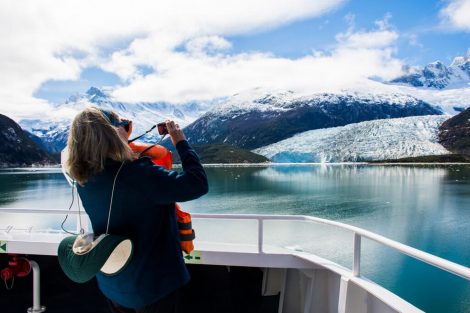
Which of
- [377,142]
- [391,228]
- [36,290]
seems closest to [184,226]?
[36,290]

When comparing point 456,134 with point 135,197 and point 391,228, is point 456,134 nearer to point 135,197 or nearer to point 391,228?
point 391,228

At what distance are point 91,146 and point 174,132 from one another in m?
0.29

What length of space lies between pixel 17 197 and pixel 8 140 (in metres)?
108

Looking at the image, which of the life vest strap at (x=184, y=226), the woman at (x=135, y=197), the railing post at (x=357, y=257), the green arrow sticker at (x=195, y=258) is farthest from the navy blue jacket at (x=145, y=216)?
the green arrow sticker at (x=195, y=258)

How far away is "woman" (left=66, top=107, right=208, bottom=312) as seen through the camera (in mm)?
1322

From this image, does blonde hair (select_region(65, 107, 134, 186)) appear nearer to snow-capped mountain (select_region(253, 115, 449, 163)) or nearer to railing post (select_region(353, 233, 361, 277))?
railing post (select_region(353, 233, 361, 277))

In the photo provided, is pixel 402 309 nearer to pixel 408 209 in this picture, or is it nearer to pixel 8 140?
pixel 408 209

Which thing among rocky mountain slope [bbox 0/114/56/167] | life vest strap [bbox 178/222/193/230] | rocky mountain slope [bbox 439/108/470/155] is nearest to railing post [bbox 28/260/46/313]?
life vest strap [bbox 178/222/193/230]

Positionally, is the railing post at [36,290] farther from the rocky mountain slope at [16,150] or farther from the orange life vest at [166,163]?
the rocky mountain slope at [16,150]

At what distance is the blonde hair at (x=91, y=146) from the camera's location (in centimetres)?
133

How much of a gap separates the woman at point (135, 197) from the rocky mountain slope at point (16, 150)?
14096 centimetres

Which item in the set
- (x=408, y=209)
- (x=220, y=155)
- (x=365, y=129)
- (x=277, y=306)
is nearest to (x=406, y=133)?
(x=365, y=129)

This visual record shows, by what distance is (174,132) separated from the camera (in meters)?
1.48

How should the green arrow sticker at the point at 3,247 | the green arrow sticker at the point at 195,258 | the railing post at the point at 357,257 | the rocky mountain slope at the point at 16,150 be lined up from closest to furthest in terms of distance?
the railing post at the point at 357,257
the green arrow sticker at the point at 195,258
the green arrow sticker at the point at 3,247
the rocky mountain slope at the point at 16,150
